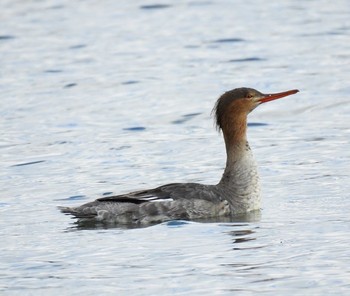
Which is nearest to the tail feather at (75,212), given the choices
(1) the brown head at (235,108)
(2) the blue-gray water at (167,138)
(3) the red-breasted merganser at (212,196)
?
(3) the red-breasted merganser at (212,196)

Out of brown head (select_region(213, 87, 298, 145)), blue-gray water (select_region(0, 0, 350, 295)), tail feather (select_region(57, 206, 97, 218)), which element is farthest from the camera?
brown head (select_region(213, 87, 298, 145))

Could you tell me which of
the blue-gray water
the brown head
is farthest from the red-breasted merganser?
the blue-gray water

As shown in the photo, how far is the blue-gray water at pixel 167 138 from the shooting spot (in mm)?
11586

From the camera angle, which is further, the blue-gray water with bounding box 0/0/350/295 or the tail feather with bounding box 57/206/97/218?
the tail feather with bounding box 57/206/97/218

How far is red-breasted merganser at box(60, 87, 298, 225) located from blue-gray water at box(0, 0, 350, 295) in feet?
0.96

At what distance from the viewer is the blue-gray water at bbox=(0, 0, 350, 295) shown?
38.0ft

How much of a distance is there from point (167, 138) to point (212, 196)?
4900 mm

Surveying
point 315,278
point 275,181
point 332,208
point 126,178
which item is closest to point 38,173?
point 126,178

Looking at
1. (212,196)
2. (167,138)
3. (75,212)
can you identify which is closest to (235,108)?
(212,196)

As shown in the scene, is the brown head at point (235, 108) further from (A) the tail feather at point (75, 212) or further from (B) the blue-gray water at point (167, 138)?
(A) the tail feather at point (75, 212)

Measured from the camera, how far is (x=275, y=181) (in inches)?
609

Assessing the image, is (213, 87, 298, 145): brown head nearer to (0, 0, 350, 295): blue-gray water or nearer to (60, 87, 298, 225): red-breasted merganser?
(60, 87, 298, 225): red-breasted merganser

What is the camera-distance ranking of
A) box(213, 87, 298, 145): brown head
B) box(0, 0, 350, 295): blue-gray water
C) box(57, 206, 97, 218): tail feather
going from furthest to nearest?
box(213, 87, 298, 145): brown head, box(57, 206, 97, 218): tail feather, box(0, 0, 350, 295): blue-gray water

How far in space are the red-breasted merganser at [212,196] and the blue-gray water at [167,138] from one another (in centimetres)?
29
